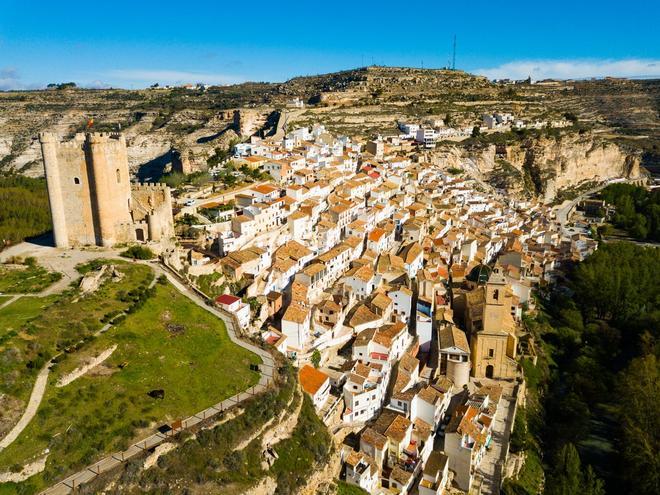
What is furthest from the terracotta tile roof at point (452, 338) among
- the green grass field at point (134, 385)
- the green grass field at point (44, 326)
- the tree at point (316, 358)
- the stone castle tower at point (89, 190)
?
the stone castle tower at point (89, 190)

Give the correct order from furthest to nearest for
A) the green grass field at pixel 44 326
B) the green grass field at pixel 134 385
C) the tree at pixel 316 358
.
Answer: the tree at pixel 316 358
the green grass field at pixel 44 326
the green grass field at pixel 134 385

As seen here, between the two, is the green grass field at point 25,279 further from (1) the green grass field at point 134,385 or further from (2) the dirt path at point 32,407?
(2) the dirt path at point 32,407

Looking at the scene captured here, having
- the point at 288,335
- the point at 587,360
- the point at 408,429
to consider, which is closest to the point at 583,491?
the point at 408,429

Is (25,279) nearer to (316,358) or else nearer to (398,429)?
(316,358)

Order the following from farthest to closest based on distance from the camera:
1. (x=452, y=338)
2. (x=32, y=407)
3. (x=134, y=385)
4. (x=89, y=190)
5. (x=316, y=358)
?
(x=452, y=338), (x=316, y=358), (x=89, y=190), (x=134, y=385), (x=32, y=407)

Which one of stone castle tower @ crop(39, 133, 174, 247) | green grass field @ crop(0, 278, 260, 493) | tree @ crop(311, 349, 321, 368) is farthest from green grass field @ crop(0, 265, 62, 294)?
tree @ crop(311, 349, 321, 368)

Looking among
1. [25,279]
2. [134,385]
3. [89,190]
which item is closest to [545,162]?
[89,190]

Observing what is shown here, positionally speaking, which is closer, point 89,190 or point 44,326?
point 44,326

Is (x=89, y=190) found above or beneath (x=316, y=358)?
above
